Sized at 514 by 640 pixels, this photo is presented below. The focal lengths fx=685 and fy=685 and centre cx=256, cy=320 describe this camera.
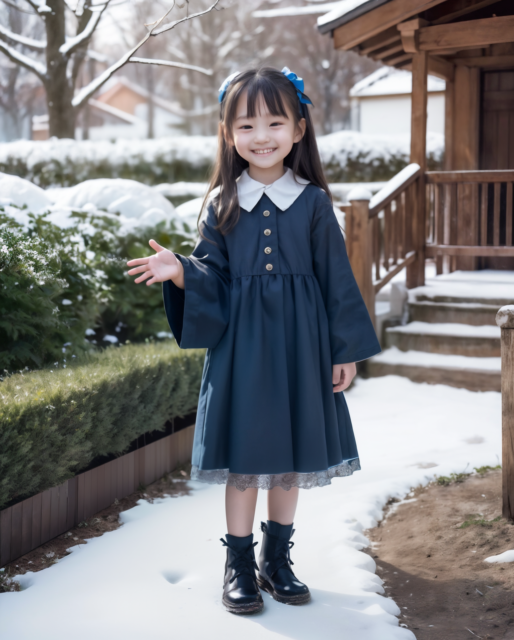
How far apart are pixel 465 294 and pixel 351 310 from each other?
4158 millimetres

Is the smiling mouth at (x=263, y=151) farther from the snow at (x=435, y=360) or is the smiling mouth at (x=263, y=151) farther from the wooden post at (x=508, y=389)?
the snow at (x=435, y=360)

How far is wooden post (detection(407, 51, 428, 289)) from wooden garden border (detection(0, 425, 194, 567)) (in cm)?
354

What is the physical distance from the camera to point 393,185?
6125 millimetres

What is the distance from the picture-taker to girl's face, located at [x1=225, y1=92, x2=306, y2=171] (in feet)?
7.47

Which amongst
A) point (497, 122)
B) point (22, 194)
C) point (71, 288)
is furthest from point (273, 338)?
point (497, 122)

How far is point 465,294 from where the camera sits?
6.20m

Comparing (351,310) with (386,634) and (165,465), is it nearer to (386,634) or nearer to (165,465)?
(386,634)

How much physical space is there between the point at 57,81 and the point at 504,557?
7.63 meters

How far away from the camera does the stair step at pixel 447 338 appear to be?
5.65m

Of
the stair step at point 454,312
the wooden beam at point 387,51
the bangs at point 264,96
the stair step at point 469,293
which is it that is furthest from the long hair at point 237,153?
the wooden beam at point 387,51

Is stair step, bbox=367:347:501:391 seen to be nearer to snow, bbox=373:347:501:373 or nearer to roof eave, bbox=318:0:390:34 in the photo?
snow, bbox=373:347:501:373

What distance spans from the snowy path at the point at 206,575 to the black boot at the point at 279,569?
0.14 ft

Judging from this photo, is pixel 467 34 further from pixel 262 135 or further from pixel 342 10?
pixel 262 135

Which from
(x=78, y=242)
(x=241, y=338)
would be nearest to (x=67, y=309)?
(x=78, y=242)
